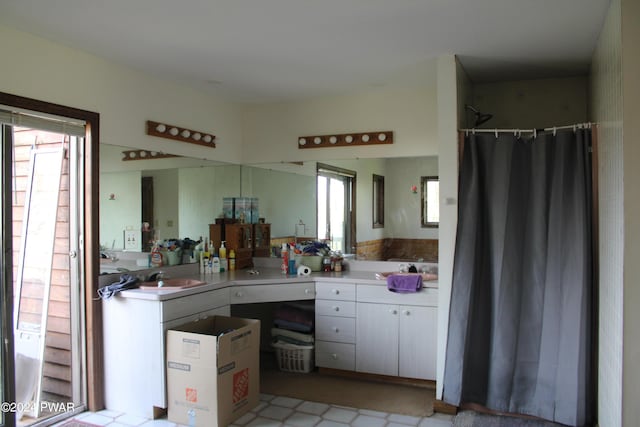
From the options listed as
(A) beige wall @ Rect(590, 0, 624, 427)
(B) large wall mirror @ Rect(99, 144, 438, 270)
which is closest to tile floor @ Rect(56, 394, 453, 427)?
(A) beige wall @ Rect(590, 0, 624, 427)

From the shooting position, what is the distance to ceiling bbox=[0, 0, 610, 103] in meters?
2.47

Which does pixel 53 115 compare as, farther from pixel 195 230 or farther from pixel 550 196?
pixel 550 196

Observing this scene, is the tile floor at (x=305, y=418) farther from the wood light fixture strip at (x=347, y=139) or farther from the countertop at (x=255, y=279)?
the wood light fixture strip at (x=347, y=139)

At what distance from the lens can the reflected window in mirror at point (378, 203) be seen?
4.09 m

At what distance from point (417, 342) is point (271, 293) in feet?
3.77

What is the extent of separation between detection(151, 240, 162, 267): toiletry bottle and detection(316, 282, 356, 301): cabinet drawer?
1.24m

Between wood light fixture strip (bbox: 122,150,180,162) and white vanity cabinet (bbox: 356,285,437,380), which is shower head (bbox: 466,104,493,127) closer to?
white vanity cabinet (bbox: 356,285,437,380)

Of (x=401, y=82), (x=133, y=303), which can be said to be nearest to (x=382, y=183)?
(x=401, y=82)

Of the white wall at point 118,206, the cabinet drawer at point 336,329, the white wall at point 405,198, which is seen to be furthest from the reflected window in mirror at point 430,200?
the white wall at point 118,206

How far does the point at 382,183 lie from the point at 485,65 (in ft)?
3.99

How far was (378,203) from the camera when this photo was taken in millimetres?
4090

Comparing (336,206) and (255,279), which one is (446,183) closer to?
(336,206)

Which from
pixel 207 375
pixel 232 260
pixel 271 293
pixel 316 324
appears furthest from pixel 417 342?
pixel 232 260

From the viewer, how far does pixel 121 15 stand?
2.55 metres
